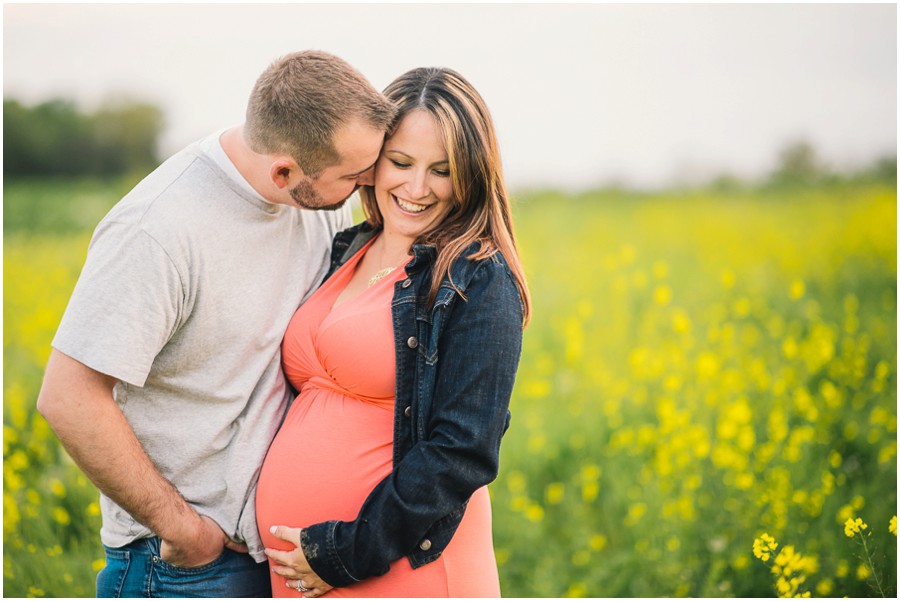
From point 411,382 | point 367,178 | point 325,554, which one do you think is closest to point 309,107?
point 367,178

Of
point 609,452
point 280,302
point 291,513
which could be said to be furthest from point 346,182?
point 609,452

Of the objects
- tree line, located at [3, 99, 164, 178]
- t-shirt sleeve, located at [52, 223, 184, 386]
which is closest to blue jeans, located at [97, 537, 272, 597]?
t-shirt sleeve, located at [52, 223, 184, 386]

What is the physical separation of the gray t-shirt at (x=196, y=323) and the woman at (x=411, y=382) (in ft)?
0.28

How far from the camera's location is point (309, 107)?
2.00 m

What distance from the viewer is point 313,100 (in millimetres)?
2004

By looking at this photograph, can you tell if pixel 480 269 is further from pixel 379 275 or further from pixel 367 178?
pixel 367 178

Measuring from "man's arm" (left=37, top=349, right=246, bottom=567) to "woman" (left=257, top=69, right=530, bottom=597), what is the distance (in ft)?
0.67

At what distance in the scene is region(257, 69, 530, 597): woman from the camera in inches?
74.2

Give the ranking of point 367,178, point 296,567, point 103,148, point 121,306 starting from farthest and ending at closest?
1. point 103,148
2. point 367,178
3. point 296,567
4. point 121,306

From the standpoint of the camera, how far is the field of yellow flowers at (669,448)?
3117 mm

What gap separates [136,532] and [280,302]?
741 mm

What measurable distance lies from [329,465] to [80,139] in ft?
43.0

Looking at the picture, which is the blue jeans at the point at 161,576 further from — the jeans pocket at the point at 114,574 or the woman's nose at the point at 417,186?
the woman's nose at the point at 417,186

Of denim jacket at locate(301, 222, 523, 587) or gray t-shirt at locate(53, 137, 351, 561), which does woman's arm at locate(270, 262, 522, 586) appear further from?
gray t-shirt at locate(53, 137, 351, 561)
